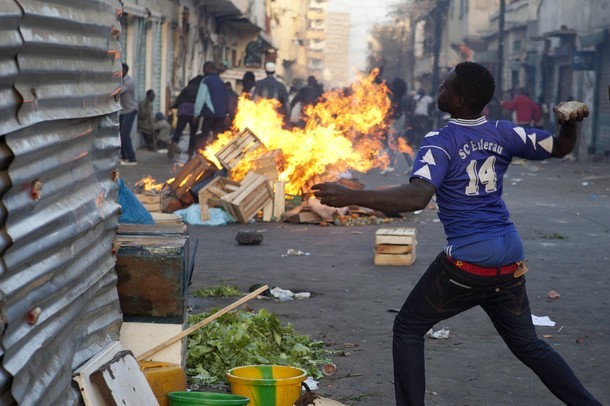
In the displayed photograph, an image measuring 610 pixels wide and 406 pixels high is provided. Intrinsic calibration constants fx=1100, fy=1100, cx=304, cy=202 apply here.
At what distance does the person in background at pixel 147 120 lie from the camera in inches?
1103

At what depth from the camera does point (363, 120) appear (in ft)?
68.6

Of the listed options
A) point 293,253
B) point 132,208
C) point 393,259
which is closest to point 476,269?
point 132,208

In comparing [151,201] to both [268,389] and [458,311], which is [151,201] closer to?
[268,389]

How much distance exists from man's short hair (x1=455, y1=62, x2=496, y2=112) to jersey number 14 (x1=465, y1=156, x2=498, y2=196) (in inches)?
9.9

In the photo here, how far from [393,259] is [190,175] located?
4650 millimetres

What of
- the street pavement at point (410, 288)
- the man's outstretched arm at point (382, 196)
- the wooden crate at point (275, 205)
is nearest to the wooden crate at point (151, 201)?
the street pavement at point (410, 288)

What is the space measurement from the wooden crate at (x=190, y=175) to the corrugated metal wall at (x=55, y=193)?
9359 mm

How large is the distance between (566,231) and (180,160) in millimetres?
13045

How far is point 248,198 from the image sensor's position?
1415cm

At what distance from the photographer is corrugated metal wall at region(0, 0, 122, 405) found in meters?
3.40

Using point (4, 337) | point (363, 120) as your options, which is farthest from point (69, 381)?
point (363, 120)

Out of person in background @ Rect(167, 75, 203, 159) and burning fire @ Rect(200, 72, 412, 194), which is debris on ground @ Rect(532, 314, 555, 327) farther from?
person in background @ Rect(167, 75, 203, 159)

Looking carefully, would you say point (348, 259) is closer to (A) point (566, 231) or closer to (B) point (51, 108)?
(A) point (566, 231)

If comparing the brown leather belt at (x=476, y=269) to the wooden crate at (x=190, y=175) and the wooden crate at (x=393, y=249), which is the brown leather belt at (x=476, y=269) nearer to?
the wooden crate at (x=393, y=249)
